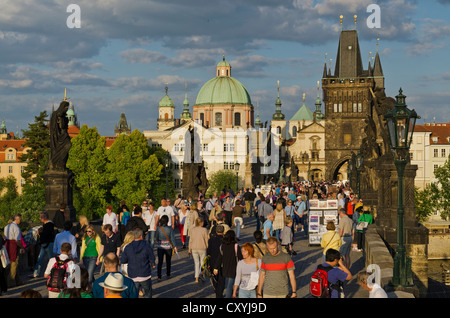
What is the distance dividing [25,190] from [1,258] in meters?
50.4

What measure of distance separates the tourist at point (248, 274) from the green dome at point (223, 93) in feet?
356

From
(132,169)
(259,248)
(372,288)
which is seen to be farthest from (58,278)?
(132,169)

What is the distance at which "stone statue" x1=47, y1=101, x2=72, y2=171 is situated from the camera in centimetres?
1800

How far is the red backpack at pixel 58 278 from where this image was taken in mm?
8703

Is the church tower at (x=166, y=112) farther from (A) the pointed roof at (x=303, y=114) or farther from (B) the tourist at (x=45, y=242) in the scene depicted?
(B) the tourist at (x=45, y=242)

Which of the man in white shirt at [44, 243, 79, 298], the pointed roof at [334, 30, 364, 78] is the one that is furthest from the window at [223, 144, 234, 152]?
the man in white shirt at [44, 243, 79, 298]

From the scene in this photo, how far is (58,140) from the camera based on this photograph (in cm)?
1809

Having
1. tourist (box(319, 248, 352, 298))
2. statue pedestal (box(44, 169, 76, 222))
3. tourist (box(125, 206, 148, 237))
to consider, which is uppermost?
statue pedestal (box(44, 169, 76, 222))

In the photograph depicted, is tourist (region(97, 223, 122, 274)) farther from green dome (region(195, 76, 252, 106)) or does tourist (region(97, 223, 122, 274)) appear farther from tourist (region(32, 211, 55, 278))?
green dome (region(195, 76, 252, 106))

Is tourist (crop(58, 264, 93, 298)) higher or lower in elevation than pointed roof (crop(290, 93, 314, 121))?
lower

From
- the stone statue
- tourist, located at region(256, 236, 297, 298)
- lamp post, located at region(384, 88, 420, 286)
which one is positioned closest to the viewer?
tourist, located at region(256, 236, 297, 298)

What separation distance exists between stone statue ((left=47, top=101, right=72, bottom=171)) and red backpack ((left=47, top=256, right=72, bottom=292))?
9605 millimetres
